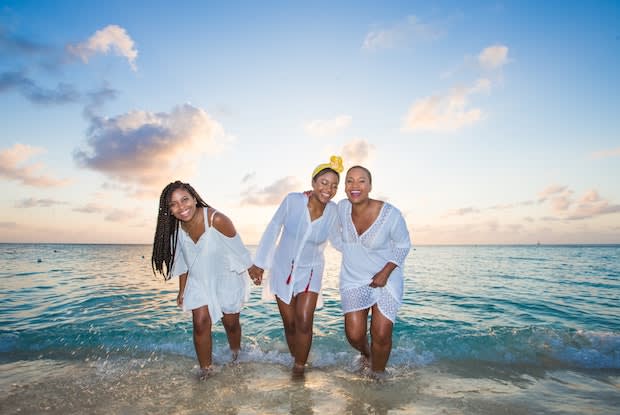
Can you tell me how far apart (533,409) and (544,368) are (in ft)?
5.93

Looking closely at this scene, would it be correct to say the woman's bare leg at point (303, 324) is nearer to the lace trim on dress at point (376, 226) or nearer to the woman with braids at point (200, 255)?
the woman with braids at point (200, 255)

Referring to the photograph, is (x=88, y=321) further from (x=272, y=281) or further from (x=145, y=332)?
(x=272, y=281)

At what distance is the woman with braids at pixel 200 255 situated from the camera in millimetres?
4195

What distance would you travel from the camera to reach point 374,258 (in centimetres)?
421

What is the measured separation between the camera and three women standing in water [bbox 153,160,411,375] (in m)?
4.09

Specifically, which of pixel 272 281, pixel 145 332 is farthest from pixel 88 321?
pixel 272 281

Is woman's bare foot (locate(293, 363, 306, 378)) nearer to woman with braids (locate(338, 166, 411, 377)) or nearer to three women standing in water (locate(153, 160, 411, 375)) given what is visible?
three women standing in water (locate(153, 160, 411, 375))

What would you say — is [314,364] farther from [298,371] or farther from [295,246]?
[295,246]

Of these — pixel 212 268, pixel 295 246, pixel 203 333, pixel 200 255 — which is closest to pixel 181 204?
pixel 200 255

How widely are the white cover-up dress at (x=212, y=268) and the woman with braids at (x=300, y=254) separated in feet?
0.89

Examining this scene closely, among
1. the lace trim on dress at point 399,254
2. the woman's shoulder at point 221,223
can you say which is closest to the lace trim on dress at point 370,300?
the lace trim on dress at point 399,254

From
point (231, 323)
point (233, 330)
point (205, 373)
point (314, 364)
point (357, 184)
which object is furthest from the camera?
point (314, 364)

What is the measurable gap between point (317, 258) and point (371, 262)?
0.71m

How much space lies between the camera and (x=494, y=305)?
9562 mm
